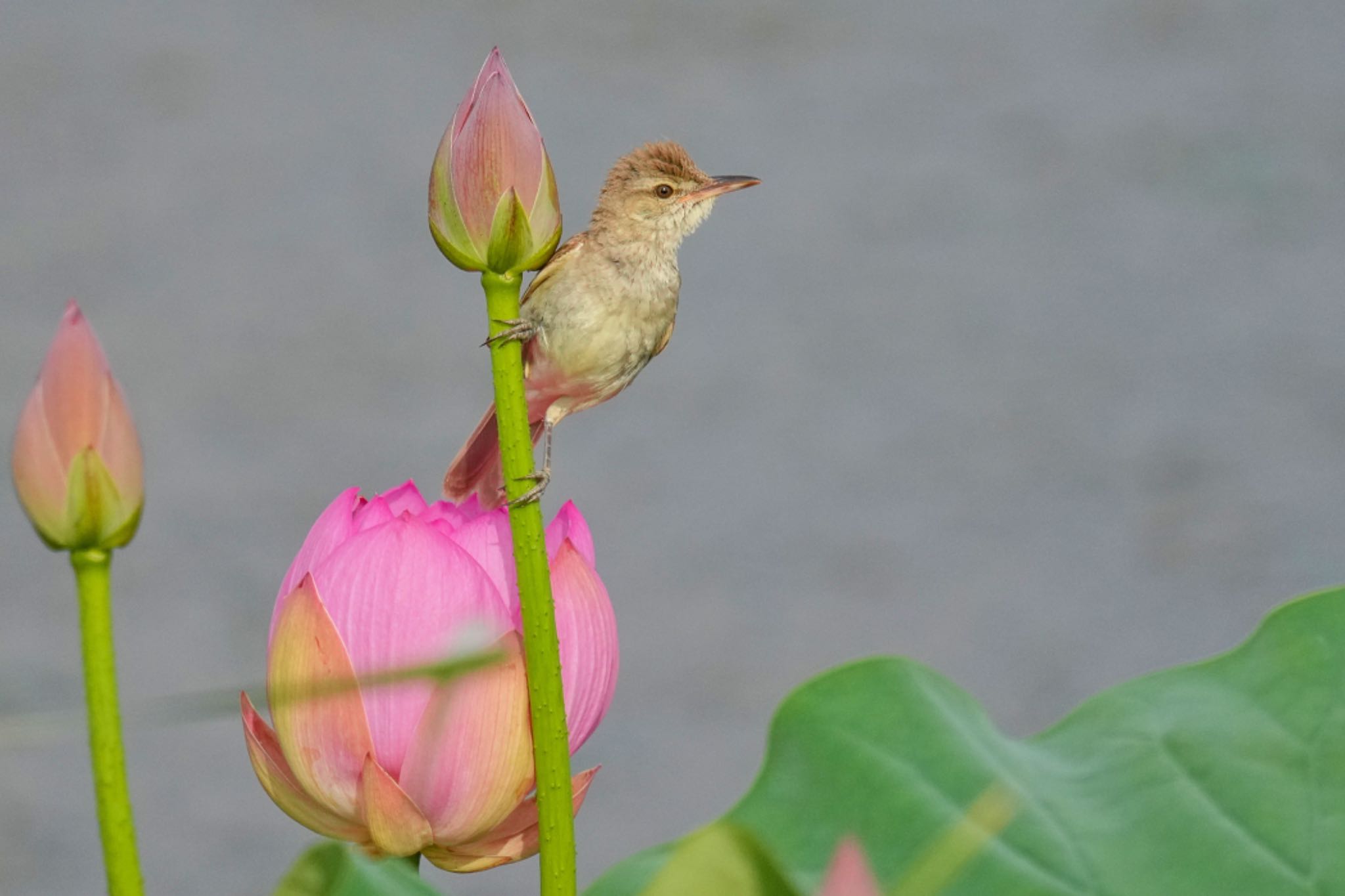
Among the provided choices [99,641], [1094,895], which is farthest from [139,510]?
[1094,895]

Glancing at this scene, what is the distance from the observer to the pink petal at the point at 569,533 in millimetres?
262

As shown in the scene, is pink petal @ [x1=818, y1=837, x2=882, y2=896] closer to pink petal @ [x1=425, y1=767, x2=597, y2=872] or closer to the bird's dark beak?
pink petal @ [x1=425, y1=767, x2=597, y2=872]

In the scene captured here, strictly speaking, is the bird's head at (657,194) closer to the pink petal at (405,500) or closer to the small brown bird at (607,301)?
the small brown bird at (607,301)

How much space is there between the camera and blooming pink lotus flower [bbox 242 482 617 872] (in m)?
0.24

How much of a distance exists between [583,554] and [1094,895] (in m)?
0.15

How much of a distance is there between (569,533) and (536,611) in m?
0.06

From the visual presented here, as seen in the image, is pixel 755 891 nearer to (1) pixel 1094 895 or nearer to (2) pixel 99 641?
(2) pixel 99 641

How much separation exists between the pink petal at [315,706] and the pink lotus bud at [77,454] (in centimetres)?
6

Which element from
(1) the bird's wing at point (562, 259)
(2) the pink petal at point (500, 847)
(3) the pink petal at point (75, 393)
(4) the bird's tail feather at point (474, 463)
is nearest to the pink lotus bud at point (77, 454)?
(3) the pink petal at point (75, 393)

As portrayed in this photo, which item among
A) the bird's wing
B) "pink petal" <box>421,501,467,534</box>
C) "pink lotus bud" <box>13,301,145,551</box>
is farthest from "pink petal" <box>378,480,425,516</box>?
the bird's wing

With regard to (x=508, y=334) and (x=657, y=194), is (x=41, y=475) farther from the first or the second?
(x=657, y=194)

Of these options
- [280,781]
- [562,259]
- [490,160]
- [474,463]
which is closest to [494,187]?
[490,160]

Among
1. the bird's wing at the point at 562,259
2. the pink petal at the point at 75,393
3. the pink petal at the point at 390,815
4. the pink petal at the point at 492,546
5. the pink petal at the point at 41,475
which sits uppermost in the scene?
the bird's wing at the point at 562,259

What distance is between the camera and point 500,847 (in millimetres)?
260
